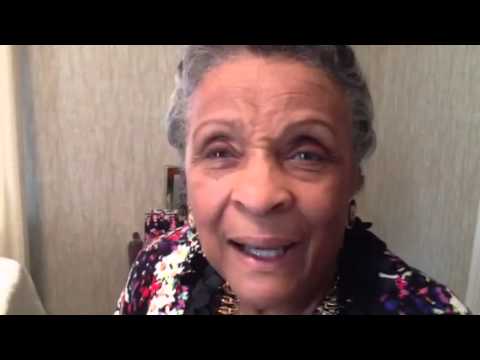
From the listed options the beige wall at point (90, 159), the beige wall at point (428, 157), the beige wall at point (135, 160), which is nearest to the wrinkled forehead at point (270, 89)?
the beige wall at point (428, 157)

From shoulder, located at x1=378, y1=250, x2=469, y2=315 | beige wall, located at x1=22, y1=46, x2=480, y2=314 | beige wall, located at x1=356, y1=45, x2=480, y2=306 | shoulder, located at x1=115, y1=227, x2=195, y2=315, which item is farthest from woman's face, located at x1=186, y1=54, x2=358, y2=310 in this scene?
beige wall, located at x1=22, y1=46, x2=480, y2=314

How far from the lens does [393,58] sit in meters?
1.53

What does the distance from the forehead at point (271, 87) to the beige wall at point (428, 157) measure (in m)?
0.73

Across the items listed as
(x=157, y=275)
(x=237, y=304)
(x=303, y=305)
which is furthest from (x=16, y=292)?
(x=303, y=305)

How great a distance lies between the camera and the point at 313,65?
0.47 m

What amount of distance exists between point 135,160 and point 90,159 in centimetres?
21

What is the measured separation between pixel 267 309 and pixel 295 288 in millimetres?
45

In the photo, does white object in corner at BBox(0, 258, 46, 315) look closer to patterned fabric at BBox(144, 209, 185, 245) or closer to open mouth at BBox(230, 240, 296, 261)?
patterned fabric at BBox(144, 209, 185, 245)

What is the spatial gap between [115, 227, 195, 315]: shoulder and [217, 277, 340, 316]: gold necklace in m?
0.09

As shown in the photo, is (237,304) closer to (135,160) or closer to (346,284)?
(346,284)

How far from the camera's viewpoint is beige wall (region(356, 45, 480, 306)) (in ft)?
4.21

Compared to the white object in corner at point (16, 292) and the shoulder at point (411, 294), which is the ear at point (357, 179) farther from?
the white object in corner at point (16, 292)
